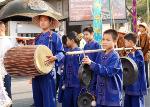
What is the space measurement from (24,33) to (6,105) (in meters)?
14.1

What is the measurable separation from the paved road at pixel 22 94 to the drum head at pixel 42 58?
3267 millimetres

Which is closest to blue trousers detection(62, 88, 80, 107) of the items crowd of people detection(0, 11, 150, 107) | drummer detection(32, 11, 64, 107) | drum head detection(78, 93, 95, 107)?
crowd of people detection(0, 11, 150, 107)

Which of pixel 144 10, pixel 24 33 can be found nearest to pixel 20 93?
pixel 24 33

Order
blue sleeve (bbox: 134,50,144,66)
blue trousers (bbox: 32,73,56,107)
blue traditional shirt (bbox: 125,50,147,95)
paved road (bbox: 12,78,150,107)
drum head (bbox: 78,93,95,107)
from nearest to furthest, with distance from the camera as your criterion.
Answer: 1. drum head (bbox: 78,93,95,107)
2. blue trousers (bbox: 32,73,56,107)
3. blue traditional shirt (bbox: 125,50,147,95)
4. blue sleeve (bbox: 134,50,144,66)
5. paved road (bbox: 12,78,150,107)

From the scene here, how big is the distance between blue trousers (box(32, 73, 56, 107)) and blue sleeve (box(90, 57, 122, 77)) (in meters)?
0.87

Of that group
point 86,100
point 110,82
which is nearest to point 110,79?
point 110,82

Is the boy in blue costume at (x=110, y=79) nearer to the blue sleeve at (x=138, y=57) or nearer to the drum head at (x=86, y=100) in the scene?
the drum head at (x=86, y=100)

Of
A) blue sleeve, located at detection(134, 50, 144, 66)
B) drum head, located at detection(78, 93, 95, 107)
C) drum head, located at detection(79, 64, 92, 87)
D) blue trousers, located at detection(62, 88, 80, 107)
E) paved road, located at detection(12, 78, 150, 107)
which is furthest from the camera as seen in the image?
paved road, located at detection(12, 78, 150, 107)

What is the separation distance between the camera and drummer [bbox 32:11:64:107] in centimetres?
576

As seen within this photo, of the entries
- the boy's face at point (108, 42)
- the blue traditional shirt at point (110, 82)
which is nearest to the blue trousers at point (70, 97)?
the blue traditional shirt at point (110, 82)

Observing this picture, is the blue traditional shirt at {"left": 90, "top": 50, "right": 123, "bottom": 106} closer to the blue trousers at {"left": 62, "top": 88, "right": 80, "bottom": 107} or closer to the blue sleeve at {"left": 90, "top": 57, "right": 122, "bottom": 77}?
the blue sleeve at {"left": 90, "top": 57, "right": 122, "bottom": 77}

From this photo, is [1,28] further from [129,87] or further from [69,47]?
[129,87]

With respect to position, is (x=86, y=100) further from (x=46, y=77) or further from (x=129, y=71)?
(x=129, y=71)

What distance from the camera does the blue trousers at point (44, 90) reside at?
5.75m
